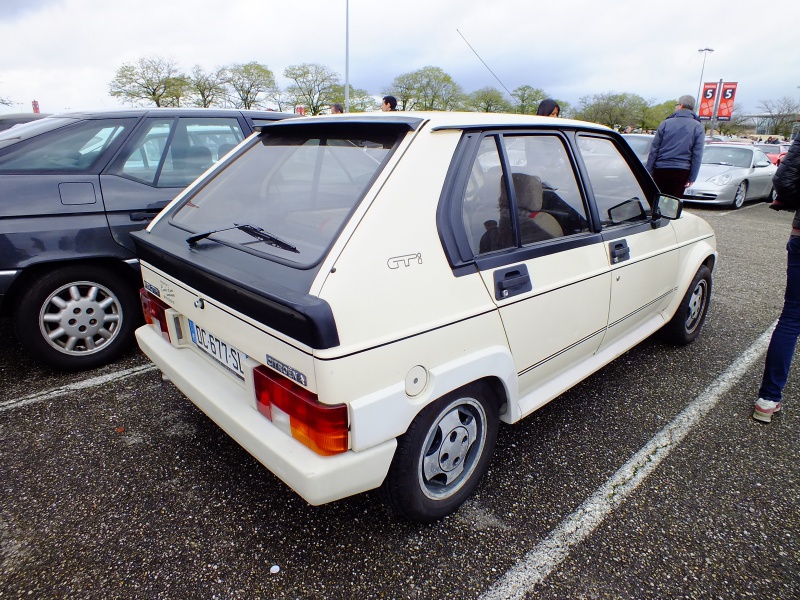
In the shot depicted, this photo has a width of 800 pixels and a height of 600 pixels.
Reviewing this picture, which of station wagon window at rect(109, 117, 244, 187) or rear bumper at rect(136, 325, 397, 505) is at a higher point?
station wagon window at rect(109, 117, 244, 187)

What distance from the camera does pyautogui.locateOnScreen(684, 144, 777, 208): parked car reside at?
11.0m

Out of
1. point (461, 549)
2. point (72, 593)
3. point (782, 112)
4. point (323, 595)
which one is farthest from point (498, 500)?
point (782, 112)

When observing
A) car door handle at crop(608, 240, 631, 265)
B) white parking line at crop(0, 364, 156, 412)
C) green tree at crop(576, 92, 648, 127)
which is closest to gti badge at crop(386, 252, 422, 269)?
car door handle at crop(608, 240, 631, 265)

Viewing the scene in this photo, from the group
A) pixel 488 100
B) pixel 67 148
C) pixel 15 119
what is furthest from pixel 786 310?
pixel 488 100

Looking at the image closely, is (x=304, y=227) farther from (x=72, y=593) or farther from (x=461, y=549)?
(x=72, y=593)

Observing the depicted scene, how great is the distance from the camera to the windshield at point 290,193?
1.89 m

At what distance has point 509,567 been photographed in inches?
76.8

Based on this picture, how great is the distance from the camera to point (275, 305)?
1.64 meters

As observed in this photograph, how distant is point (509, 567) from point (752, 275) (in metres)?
5.83

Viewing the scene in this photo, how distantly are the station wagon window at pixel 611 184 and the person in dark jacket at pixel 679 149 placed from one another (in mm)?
3759

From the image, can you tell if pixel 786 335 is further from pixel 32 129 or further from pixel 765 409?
pixel 32 129

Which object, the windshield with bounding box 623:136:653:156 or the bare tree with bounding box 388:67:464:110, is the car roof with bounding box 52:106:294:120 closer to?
the windshield with bounding box 623:136:653:156

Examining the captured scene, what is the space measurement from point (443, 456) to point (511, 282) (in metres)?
0.75

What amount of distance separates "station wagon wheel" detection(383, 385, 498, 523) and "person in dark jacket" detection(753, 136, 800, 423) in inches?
74.2
